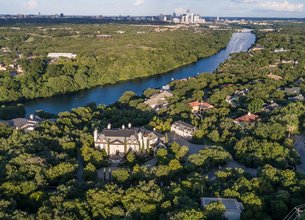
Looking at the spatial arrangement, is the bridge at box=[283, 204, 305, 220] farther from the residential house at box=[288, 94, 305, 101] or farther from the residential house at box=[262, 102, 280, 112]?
the residential house at box=[288, 94, 305, 101]

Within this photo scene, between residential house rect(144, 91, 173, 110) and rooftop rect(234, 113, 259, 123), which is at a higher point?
rooftop rect(234, 113, 259, 123)

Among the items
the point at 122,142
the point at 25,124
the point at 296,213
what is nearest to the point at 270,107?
the point at 122,142

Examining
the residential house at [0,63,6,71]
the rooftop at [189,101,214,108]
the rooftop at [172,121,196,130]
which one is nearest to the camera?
the rooftop at [172,121,196,130]

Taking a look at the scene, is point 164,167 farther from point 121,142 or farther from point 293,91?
point 293,91

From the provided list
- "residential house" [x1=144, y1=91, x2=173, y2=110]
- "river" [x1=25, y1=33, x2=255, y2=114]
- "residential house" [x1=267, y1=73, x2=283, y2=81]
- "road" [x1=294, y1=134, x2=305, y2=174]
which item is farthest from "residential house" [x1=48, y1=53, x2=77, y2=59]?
"road" [x1=294, y1=134, x2=305, y2=174]

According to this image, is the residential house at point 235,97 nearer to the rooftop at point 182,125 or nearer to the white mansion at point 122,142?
the rooftop at point 182,125

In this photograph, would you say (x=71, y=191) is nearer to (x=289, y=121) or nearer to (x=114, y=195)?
(x=114, y=195)
